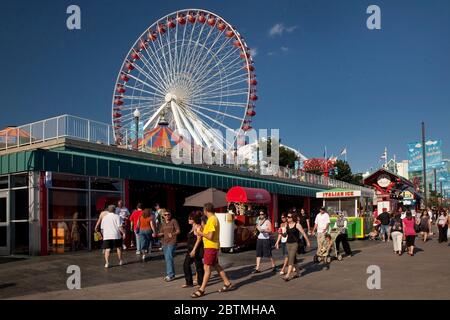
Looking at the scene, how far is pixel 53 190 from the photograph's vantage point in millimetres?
16641

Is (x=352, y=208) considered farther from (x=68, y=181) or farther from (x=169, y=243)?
(x=169, y=243)

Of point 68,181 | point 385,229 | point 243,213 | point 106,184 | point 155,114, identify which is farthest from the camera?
point 155,114

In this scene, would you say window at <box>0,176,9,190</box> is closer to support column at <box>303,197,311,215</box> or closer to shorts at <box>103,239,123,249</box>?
shorts at <box>103,239,123,249</box>

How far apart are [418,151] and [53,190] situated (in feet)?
134

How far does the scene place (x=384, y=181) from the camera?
36469mm

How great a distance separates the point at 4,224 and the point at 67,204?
237cm

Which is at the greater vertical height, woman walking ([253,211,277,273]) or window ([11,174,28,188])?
window ([11,174,28,188])

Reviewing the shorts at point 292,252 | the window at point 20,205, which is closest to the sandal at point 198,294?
the shorts at point 292,252

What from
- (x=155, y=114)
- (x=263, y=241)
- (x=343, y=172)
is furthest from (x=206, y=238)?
(x=343, y=172)

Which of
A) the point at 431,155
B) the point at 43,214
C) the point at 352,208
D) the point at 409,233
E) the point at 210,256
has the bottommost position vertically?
the point at 409,233

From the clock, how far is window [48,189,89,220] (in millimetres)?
25441

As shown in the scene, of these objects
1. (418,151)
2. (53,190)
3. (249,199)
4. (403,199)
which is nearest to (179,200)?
(249,199)

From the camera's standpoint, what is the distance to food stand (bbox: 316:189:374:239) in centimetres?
2433

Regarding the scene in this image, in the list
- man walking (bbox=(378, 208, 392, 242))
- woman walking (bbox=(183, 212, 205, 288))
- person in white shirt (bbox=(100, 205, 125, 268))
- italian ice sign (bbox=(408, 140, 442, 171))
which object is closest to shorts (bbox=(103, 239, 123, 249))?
person in white shirt (bbox=(100, 205, 125, 268))
